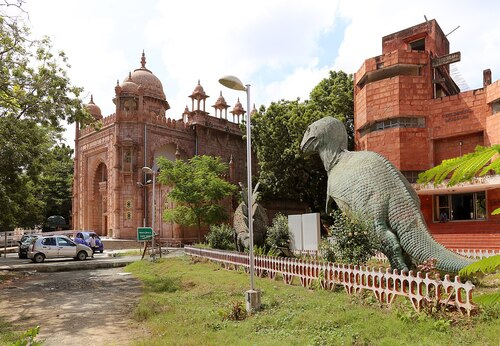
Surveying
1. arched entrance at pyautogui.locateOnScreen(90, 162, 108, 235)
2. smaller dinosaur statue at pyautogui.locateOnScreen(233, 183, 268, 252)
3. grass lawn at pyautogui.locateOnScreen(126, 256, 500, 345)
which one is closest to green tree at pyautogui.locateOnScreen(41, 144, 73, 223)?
arched entrance at pyautogui.locateOnScreen(90, 162, 108, 235)

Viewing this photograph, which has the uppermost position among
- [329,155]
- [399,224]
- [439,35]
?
[439,35]

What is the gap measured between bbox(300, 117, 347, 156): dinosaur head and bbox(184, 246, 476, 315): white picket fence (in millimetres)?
3794

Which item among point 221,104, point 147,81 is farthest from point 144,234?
point 221,104

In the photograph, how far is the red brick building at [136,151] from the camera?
3334cm

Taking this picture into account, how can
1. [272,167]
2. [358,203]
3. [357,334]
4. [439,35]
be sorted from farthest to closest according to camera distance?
[272,167], [439,35], [358,203], [357,334]

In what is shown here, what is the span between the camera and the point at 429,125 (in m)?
21.3

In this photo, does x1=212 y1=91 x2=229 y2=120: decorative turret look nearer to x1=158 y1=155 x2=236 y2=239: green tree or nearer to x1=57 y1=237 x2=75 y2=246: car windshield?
x1=158 y1=155 x2=236 y2=239: green tree

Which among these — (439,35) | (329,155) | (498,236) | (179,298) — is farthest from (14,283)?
(439,35)

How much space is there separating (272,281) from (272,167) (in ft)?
55.2

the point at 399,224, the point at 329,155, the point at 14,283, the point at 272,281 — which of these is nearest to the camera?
the point at 399,224

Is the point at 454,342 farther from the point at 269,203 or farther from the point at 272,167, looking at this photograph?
the point at 269,203

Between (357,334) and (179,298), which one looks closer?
(357,334)

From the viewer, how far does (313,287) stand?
9484mm

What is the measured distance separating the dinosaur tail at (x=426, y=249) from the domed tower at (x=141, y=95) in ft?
94.7
